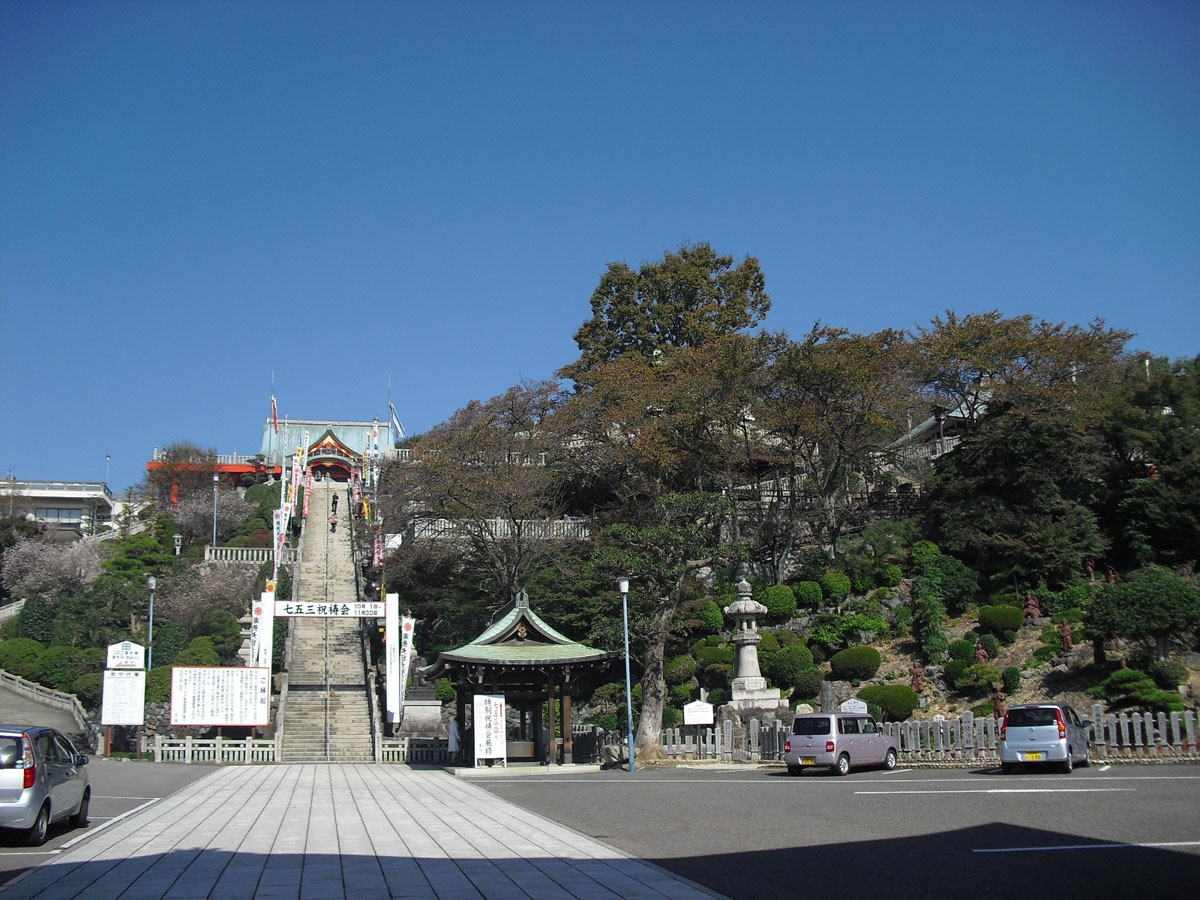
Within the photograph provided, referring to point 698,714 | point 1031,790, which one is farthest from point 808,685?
point 1031,790

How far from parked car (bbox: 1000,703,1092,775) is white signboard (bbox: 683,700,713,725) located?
8857 mm

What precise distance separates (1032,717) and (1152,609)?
7.93 meters

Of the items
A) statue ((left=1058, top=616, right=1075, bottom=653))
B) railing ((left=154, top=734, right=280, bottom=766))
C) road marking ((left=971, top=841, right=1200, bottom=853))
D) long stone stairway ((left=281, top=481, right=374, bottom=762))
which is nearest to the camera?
road marking ((left=971, top=841, right=1200, bottom=853))

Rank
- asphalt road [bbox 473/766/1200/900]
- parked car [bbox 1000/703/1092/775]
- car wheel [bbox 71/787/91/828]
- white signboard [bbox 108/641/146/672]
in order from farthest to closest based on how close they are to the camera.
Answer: white signboard [bbox 108/641/146/672] → parked car [bbox 1000/703/1092/775] → car wheel [bbox 71/787/91/828] → asphalt road [bbox 473/766/1200/900]

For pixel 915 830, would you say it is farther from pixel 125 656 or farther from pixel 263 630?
pixel 125 656

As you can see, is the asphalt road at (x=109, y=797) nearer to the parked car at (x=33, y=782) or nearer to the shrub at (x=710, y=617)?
the parked car at (x=33, y=782)

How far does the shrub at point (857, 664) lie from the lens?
1180 inches

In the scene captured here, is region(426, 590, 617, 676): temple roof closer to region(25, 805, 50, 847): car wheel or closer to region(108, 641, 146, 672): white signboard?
region(108, 641, 146, 672): white signboard

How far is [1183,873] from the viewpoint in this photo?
8.24 meters

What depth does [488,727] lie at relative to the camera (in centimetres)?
2400

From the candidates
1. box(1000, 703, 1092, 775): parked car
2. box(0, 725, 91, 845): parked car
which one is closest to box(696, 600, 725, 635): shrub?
box(1000, 703, 1092, 775): parked car

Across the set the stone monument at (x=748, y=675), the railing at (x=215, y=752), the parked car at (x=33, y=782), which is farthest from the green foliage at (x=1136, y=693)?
the railing at (x=215, y=752)

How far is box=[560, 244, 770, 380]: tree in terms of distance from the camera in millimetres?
45812

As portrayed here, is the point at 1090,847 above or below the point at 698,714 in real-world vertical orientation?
below
